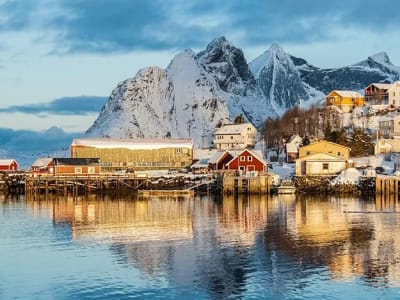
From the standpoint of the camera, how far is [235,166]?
73250 mm

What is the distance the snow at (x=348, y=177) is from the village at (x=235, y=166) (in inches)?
3.5

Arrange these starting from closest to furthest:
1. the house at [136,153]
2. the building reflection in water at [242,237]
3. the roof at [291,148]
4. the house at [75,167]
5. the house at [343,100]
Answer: the building reflection in water at [242,237] < the house at [75,167] < the roof at [291,148] < the house at [136,153] < the house at [343,100]

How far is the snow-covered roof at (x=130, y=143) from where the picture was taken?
8731 cm

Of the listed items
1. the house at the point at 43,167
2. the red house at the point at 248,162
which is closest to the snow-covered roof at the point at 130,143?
the house at the point at 43,167

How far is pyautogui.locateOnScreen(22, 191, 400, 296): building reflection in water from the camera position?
2600 centimetres

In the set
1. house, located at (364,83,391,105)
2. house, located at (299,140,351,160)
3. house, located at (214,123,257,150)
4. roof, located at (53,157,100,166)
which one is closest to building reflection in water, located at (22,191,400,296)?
house, located at (299,140,351,160)

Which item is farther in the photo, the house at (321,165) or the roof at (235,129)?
the roof at (235,129)

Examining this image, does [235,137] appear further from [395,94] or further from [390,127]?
[390,127]

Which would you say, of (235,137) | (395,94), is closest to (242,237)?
(235,137)

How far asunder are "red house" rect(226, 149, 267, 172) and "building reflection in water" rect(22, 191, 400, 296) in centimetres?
1502

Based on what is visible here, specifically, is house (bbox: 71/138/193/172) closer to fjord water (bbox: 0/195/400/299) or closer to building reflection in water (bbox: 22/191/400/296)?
building reflection in water (bbox: 22/191/400/296)

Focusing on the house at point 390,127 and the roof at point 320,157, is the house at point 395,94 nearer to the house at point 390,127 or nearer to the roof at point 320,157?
the house at point 390,127

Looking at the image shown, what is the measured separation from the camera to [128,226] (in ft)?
131

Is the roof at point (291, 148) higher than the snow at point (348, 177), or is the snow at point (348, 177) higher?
the roof at point (291, 148)
